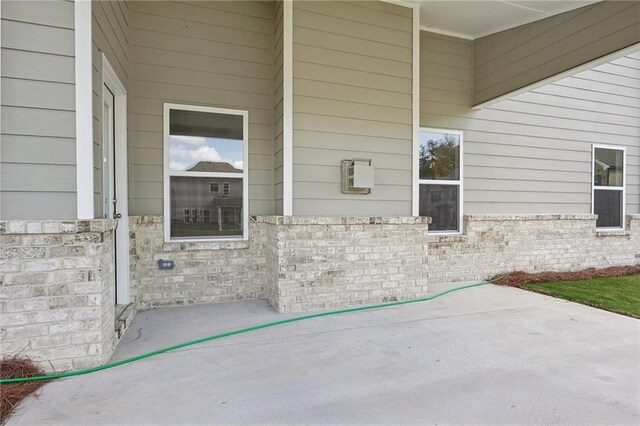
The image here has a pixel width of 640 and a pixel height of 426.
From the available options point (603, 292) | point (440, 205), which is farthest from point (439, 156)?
point (603, 292)

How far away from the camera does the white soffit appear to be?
12.7 ft

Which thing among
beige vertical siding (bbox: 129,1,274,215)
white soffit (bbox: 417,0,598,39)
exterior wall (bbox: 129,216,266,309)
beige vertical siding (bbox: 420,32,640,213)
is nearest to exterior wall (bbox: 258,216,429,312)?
exterior wall (bbox: 129,216,266,309)

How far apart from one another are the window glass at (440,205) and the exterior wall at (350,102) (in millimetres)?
1056

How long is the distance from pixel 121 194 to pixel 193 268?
1.09m

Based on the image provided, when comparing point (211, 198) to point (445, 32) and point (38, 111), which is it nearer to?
point (38, 111)

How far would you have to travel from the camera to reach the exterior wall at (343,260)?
3.62m

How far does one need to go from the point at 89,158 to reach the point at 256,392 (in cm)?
190

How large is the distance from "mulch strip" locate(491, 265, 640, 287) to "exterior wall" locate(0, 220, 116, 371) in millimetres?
5117

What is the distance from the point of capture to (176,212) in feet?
12.7

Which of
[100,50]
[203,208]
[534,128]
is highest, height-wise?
[534,128]

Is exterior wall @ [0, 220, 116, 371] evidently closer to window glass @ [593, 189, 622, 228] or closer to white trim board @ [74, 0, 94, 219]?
white trim board @ [74, 0, 94, 219]

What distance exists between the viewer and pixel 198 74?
388 centimetres

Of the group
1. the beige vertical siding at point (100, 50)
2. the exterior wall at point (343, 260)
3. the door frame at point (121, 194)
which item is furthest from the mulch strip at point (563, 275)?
the beige vertical siding at point (100, 50)

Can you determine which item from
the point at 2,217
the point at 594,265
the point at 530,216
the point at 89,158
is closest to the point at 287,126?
the point at 89,158
